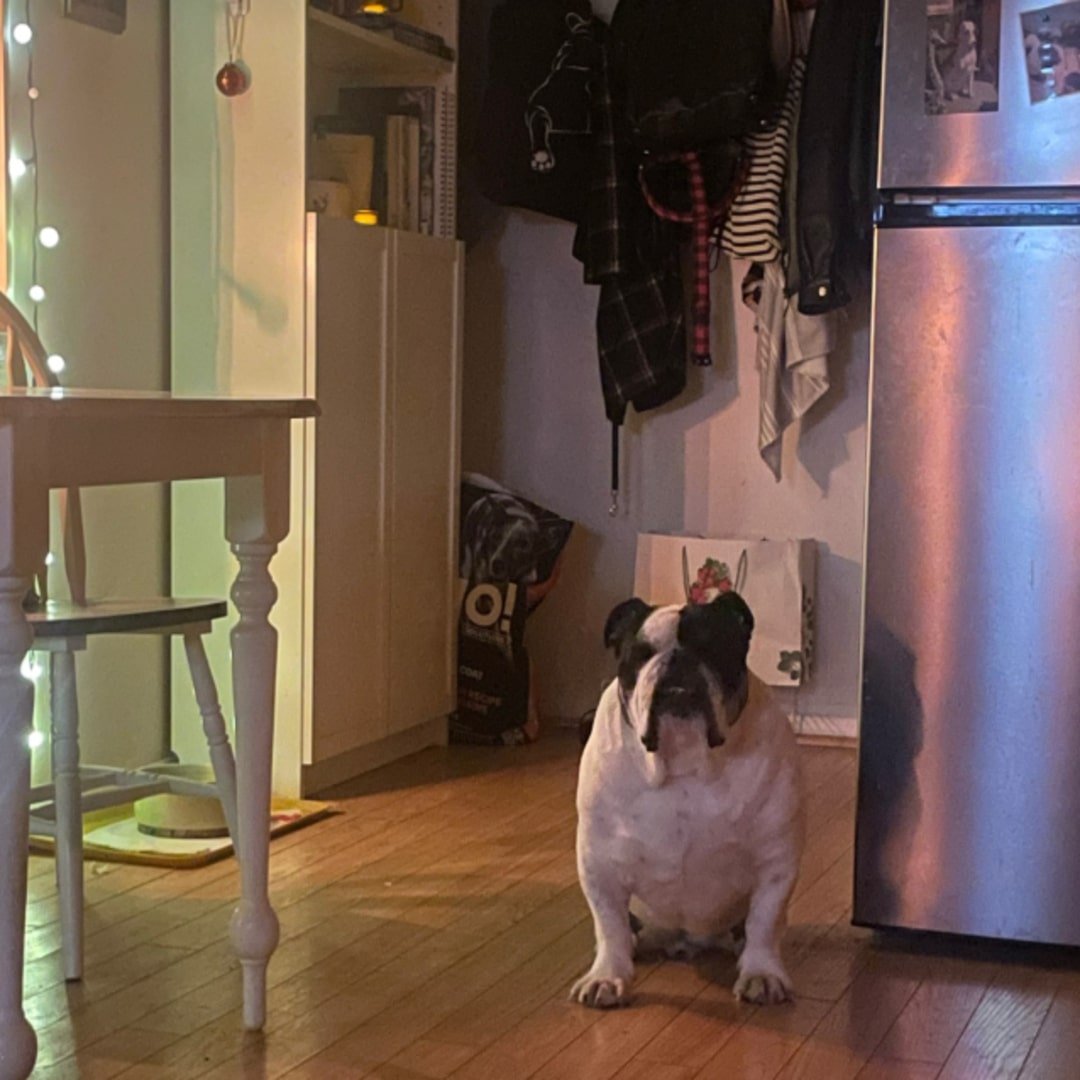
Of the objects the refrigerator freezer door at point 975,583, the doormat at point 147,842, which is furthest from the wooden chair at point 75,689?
the refrigerator freezer door at point 975,583

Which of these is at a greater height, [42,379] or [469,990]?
[42,379]

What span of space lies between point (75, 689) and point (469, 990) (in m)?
0.70

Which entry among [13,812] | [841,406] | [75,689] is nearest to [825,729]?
[841,406]

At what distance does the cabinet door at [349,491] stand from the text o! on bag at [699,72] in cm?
69

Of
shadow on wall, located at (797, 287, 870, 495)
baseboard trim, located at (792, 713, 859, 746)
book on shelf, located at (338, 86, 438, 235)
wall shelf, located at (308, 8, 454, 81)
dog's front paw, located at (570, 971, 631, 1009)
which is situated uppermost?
wall shelf, located at (308, 8, 454, 81)

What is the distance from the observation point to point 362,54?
141 inches

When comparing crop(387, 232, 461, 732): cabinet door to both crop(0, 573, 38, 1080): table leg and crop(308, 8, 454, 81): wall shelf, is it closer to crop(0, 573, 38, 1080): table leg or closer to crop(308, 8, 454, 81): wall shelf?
crop(308, 8, 454, 81): wall shelf

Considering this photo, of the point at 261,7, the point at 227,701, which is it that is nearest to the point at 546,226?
the point at 261,7

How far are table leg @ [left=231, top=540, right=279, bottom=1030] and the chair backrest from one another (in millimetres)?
527

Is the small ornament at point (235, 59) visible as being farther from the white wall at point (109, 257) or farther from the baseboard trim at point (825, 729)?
the baseboard trim at point (825, 729)

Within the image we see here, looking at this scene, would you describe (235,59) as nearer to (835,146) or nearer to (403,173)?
(403,173)

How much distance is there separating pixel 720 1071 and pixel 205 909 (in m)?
0.96

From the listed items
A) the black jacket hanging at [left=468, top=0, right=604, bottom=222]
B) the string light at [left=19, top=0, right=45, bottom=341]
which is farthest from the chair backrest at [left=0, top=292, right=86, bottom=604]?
the black jacket hanging at [left=468, top=0, right=604, bottom=222]

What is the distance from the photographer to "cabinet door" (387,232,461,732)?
3525 millimetres
